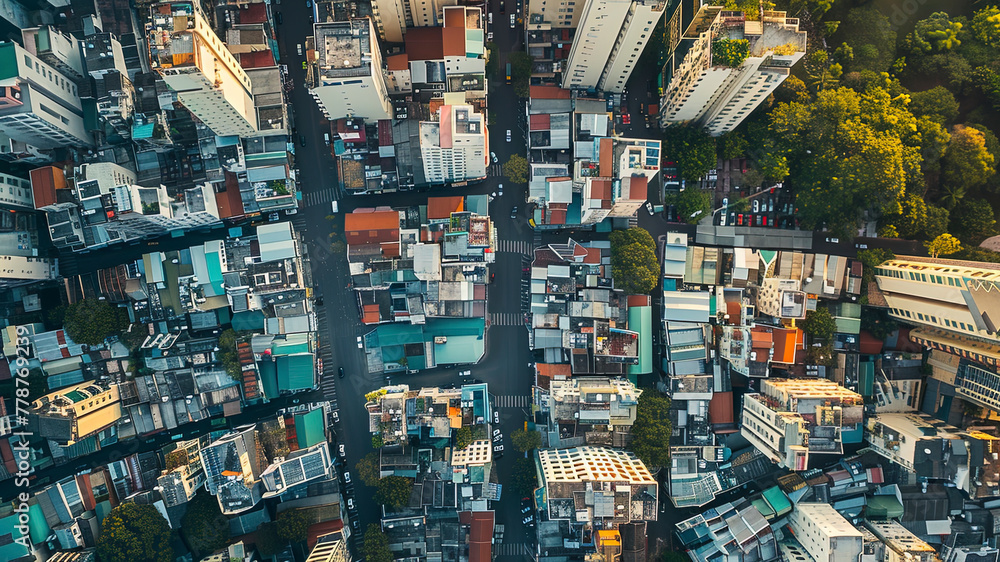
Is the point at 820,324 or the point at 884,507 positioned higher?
the point at 820,324

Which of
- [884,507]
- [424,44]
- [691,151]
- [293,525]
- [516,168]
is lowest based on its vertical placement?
[884,507]

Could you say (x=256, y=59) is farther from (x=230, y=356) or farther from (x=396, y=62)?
(x=230, y=356)

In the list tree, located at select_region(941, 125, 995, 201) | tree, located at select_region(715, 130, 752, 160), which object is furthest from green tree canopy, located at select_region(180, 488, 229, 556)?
tree, located at select_region(941, 125, 995, 201)

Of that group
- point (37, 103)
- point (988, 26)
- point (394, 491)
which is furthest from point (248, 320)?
point (988, 26)

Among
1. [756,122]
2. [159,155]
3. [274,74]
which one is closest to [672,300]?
[756,122]

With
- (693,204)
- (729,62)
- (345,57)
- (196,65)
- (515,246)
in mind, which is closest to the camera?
(196,65)

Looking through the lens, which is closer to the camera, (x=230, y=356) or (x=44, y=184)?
(x=44, y=184)

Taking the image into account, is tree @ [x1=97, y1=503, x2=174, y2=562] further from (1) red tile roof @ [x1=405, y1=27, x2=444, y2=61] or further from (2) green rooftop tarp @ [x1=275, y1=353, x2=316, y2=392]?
(1) red tile roof @ [x1=405, y1=27, x2=444, y2=61]

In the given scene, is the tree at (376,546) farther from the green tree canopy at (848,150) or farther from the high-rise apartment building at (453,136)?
the green tree canopy at (848,150)
